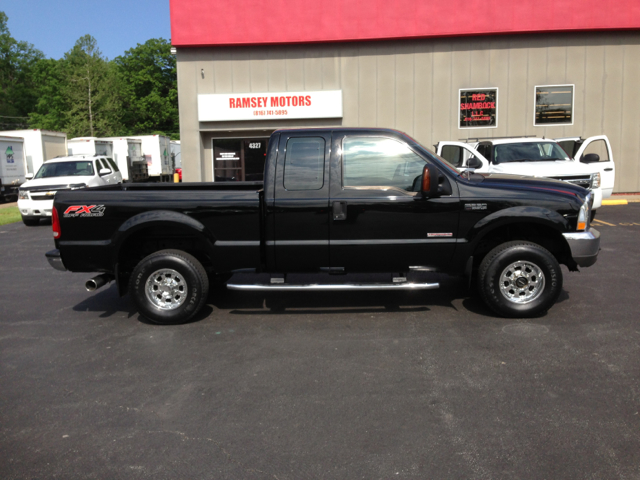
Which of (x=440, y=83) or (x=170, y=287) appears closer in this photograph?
(x=170, y=287)

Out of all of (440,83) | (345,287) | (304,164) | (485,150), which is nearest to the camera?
(345,287)

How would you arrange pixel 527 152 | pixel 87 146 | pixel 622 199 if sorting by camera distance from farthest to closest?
pixel 87 146 < pixel 622 199 < pixel 527 152

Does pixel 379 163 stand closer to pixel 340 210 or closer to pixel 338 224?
pixel 340 210

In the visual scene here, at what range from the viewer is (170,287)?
6086 millimetres

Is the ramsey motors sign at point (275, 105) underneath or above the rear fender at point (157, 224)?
above

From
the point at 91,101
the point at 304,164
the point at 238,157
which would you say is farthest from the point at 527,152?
the point at 91,101

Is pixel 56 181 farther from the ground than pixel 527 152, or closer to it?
closer to it

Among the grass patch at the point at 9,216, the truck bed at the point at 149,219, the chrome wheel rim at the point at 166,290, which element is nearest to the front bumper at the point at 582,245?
the truck bed at the point at 149,219

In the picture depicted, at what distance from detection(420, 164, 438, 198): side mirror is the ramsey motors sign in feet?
49.9

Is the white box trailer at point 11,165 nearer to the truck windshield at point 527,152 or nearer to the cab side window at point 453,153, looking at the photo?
the cab side window at point 453,153

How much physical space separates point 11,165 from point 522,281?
26.2 m

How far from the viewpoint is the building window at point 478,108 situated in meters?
20.3

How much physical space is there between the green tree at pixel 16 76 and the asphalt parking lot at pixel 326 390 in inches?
3144

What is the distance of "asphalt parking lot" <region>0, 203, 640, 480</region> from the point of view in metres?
3.35
